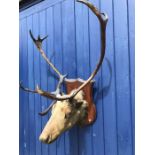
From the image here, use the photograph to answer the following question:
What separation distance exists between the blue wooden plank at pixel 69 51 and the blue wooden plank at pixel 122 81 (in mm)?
304

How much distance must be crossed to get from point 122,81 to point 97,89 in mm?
156

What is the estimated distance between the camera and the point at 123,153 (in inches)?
51.3

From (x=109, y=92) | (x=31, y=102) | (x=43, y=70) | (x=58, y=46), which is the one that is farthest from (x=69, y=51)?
(x=31, y=102)

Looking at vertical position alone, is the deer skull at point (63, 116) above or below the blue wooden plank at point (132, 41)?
below

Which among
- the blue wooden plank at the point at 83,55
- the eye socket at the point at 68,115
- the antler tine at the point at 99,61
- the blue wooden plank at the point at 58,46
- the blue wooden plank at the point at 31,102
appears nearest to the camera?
the antler tine at the point at 99,61

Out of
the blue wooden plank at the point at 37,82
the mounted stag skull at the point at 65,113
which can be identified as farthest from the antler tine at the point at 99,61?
the blue wooden plank at the point at 37,82

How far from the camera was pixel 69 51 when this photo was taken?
1.62 metres

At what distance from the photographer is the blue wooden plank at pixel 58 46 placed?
65.8 inches

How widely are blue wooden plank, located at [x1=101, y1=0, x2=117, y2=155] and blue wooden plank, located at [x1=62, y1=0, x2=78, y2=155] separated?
222mm

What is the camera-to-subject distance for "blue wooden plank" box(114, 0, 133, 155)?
128 cm

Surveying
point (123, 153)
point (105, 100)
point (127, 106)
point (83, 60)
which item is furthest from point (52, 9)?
point (123, 153)

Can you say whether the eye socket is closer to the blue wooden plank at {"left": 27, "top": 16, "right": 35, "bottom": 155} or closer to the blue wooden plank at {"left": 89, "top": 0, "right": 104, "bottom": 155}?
the blue wooden plank at {"left": 89, "top": 0, "right": 104, "bottom": 155}

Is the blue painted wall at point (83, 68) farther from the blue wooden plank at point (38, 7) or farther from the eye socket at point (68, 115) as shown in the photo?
the eye socket at point (68, 115)
